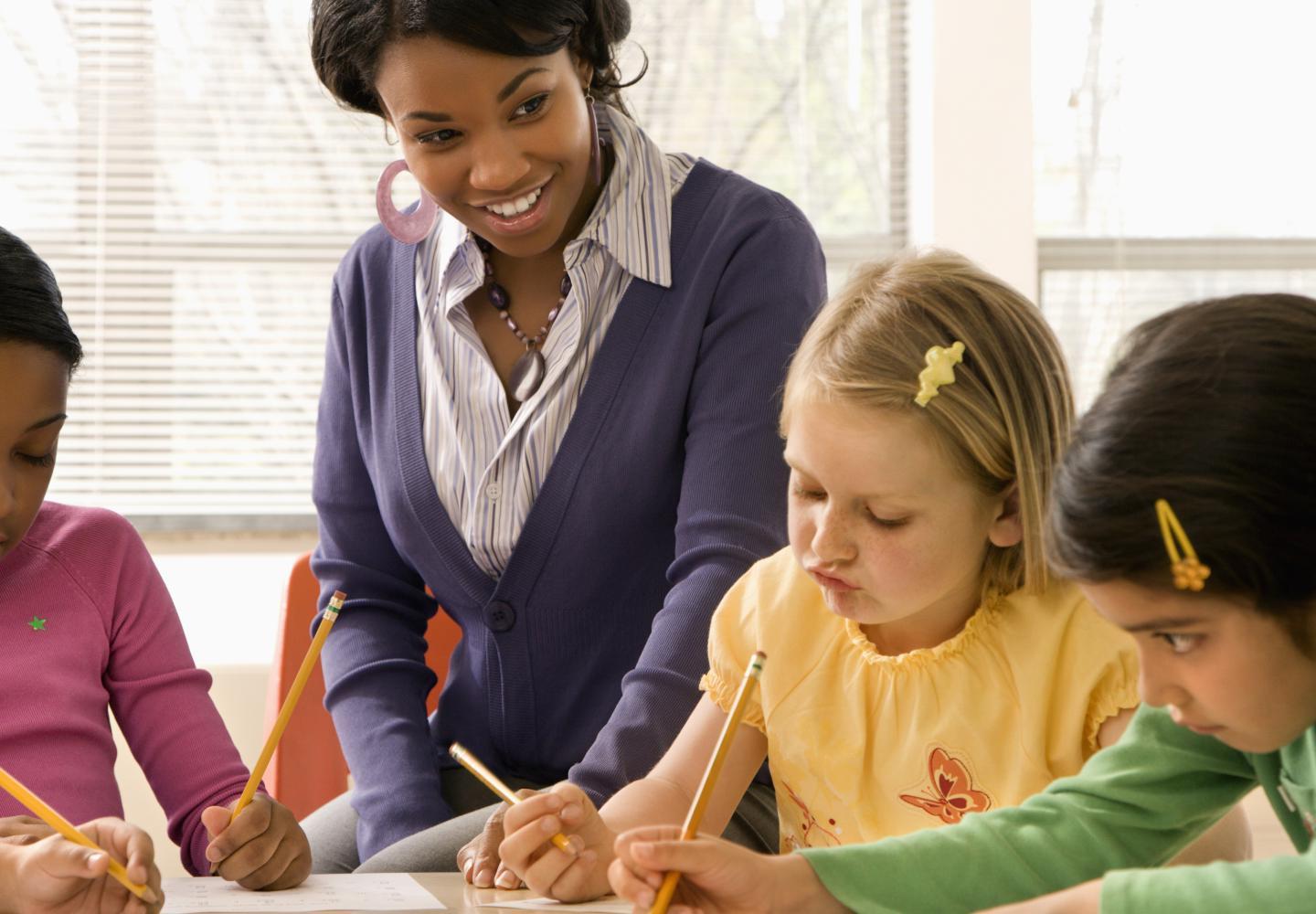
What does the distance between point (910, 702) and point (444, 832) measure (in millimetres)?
400

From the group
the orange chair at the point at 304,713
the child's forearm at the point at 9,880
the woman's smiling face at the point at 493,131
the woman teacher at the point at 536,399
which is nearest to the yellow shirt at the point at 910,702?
the woman teacher at the point at 536,399

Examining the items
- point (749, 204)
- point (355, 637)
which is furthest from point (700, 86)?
point (355, 637)

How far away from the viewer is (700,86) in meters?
2.94

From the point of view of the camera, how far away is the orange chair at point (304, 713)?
5.89 ft

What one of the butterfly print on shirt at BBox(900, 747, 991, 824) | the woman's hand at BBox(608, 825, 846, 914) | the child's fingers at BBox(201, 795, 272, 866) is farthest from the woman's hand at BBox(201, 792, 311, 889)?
the butterfly print on shirt at BBox(900, 747, 991, 824)

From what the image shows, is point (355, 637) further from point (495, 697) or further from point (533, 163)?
point (533, 163)

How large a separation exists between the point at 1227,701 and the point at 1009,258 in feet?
7.16

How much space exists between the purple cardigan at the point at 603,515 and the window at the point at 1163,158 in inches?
60.9

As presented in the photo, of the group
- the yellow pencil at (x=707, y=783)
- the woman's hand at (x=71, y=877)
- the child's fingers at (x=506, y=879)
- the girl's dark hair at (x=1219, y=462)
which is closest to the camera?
the girl's dark hair at (x=1219, y=462)

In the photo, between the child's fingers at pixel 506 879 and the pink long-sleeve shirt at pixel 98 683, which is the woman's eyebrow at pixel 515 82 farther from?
the child's fingers at pixel 506 879

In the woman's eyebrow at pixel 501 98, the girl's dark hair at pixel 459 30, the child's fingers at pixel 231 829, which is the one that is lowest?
the child's fingers at pixel 231 829

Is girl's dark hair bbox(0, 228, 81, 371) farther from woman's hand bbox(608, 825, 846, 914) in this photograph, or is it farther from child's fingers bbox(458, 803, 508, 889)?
woman's hand bbox(608, 825, 846, 914)

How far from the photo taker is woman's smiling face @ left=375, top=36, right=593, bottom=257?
1.37 metres

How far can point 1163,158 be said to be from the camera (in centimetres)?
292
